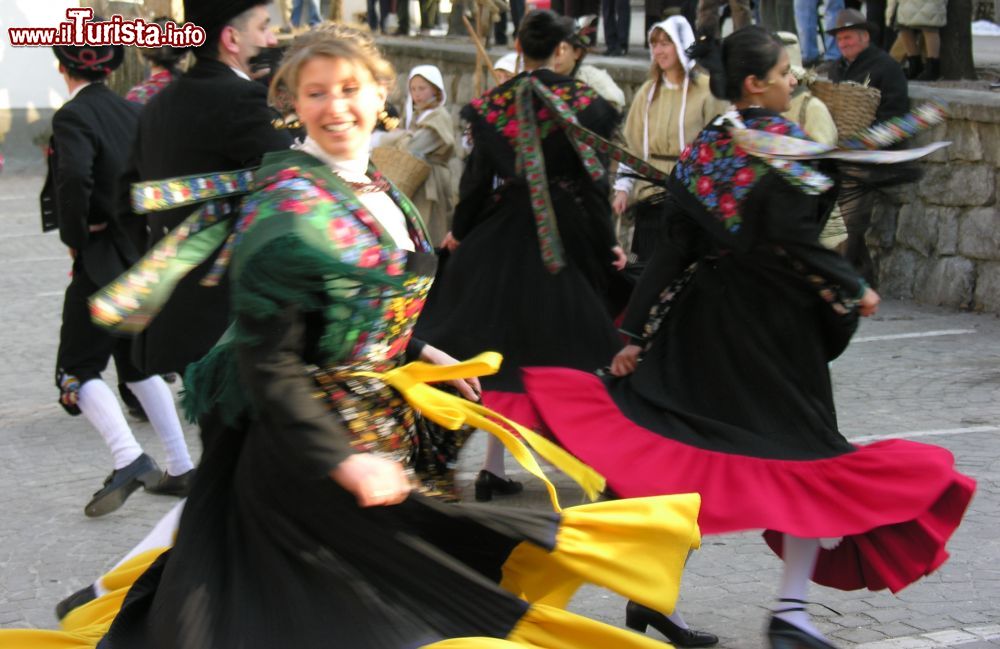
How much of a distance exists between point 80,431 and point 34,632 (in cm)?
413

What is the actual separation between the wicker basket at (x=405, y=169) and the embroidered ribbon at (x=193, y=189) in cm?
699

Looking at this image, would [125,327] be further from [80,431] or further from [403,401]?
[80,431]

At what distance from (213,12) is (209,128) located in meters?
0.40

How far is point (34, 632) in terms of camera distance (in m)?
3.42

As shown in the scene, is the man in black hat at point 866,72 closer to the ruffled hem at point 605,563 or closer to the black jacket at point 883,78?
the black jacket at point 883,78

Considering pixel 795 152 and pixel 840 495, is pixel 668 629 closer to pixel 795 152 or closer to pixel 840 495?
pixel 840 495

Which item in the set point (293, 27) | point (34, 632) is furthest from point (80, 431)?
point (293, 27)

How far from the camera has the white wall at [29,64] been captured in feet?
62.1

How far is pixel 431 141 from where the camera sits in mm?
10500

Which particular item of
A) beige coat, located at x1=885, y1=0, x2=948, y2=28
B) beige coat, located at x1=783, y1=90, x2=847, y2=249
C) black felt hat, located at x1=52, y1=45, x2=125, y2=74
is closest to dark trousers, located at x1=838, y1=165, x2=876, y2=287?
black felt hat, located at x1=52, y1=45, x2=125, y2=74

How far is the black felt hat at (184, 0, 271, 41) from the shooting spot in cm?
484

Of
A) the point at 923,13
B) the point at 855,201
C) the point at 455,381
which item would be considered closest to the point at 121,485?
the point at 455,381

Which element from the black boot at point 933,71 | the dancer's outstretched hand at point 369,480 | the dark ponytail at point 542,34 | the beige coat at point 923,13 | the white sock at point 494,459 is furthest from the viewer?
the black boot at point 933,71

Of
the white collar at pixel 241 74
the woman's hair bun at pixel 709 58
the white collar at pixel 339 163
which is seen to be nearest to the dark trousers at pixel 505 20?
the woman's hair bun at pixel 709 58
